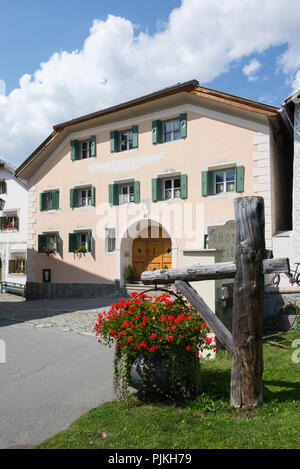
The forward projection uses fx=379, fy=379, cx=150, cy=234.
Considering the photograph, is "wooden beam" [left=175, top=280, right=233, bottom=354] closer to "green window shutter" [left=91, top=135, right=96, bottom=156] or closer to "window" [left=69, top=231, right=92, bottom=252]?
"window" [left=69, top=231, right=92, bottom=252]

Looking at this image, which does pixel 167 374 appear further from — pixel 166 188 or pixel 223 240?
pixel 166 188

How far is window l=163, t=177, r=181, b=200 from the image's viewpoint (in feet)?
53.8

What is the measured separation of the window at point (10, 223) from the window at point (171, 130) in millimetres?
12509

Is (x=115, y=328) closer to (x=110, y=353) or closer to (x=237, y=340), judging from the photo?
(x=237, y=340)

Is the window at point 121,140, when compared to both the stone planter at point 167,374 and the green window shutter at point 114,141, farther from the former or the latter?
the stone planter at point 167,374

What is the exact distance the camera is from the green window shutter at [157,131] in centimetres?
1668

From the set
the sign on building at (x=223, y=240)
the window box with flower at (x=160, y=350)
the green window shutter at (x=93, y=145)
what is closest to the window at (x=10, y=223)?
the green window shutter at (x=93, y=145)

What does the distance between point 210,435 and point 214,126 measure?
1350cm

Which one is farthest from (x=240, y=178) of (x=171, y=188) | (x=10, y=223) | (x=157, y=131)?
(x=10, y=223)

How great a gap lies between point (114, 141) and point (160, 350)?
14.9 metres

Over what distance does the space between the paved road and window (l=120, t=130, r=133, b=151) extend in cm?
1115

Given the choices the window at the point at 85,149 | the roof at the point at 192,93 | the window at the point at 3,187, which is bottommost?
the window at the point at 3,187

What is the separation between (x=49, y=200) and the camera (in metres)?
20.4
